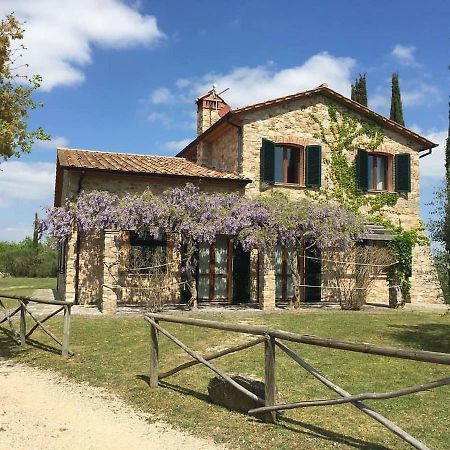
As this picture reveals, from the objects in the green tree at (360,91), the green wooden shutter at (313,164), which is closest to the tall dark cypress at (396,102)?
the green tree at (360,91)

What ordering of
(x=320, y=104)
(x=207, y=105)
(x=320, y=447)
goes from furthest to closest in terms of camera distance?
(x=207, y=105)
(x=320, y=104)
(x=320, y=447)

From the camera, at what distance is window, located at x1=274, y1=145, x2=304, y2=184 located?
16297mm

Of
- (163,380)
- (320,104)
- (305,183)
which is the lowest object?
(163,380)

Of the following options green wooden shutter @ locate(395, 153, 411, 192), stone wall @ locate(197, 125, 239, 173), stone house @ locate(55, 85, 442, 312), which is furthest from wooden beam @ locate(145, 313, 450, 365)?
green wooden shutter @ locate(395, 153, 411, 192)

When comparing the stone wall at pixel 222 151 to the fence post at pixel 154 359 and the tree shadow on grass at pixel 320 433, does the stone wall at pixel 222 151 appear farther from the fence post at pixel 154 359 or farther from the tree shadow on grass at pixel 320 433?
the tree shadow on grass at pixel 320 433

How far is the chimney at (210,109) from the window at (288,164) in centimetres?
536

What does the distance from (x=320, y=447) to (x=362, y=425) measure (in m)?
0.76

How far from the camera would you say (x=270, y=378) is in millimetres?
4867

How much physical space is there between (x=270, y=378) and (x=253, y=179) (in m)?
11.4

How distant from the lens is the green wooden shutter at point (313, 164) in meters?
16.3

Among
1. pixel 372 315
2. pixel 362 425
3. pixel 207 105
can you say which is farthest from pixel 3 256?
pixel 362 425

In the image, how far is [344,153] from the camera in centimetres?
1706

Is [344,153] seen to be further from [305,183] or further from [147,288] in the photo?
[147,288]

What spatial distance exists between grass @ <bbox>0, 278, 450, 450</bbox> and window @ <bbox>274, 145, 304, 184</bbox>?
18.7ft
